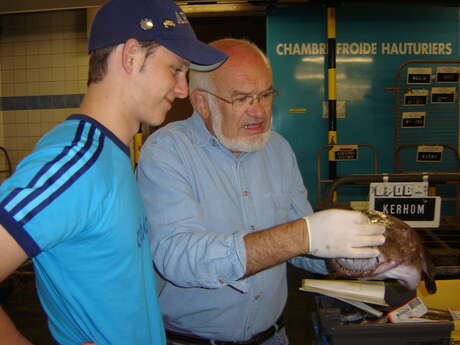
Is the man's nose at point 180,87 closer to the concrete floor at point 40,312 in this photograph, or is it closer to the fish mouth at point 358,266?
the fish mouth at point 358,266

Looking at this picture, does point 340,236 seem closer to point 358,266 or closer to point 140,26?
point 358,266

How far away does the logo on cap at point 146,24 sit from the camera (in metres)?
1.06

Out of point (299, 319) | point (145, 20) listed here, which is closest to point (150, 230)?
point (145, 20)

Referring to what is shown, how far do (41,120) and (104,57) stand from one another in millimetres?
5776

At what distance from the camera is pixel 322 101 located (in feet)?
15.4

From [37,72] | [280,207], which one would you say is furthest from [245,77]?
[37,72]

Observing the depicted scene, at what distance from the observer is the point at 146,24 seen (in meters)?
1.06

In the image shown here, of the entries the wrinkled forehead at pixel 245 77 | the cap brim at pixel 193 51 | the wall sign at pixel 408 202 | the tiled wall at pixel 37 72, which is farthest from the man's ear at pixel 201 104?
the tiled wall at pixel 37 72

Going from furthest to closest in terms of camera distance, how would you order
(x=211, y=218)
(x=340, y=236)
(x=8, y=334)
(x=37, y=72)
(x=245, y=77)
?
(x=37, y=72)
(x=245, y=77)
(x=211, y=218)
(x=340, y=236)
(x=8, y=334)

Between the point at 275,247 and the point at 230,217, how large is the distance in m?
0.47

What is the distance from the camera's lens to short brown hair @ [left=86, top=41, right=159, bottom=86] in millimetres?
1065

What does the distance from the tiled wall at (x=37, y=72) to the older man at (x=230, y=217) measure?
4.85 meters

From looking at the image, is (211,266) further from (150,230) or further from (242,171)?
(242,171)

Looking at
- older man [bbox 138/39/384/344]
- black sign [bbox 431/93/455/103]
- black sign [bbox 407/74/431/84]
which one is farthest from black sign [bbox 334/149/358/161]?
older man [bbox 138/39/384/344]
